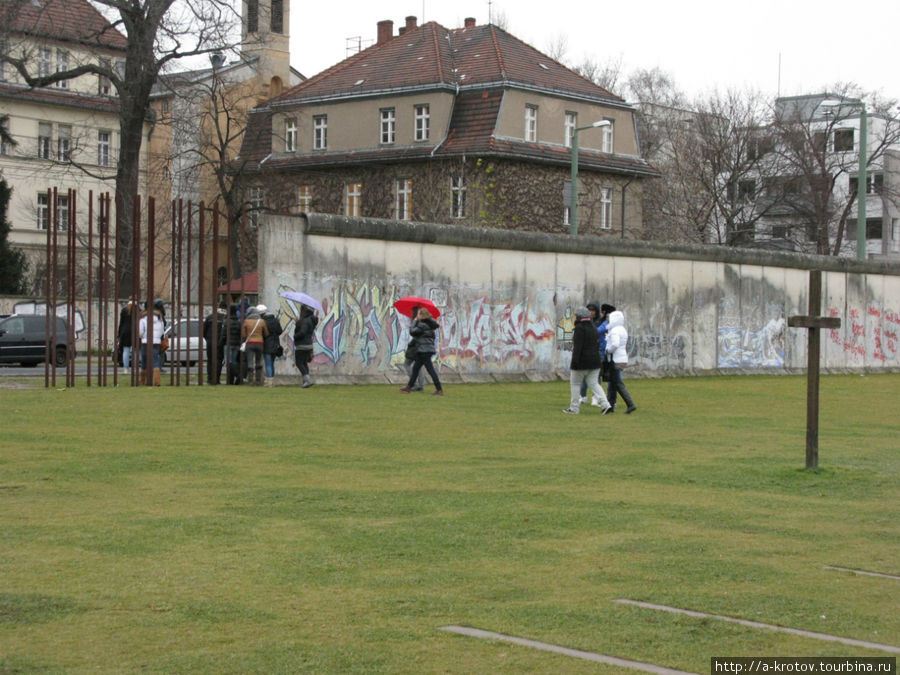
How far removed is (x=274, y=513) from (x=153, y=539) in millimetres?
1344

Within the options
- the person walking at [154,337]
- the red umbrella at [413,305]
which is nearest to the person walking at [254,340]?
the person walking at [154,337]

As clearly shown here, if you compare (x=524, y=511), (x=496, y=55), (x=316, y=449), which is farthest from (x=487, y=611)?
(x=496, y=55)

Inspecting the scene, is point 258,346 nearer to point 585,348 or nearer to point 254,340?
point 254,340

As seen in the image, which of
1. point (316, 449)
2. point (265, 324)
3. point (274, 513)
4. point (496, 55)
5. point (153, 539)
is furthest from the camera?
point (496, 55)

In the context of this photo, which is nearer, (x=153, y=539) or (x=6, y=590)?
(x=6, y=590)

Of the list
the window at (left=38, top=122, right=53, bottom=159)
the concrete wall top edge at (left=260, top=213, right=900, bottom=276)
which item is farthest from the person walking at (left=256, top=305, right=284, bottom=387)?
the window at (left=38, top=122, right=53, bottom=159)

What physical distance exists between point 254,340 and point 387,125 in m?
36.5

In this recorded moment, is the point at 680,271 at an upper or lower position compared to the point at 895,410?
upper

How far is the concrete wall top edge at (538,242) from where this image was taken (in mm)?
25656

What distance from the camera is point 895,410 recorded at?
73.6 ft

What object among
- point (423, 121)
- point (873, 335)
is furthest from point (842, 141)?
point (873, 335)

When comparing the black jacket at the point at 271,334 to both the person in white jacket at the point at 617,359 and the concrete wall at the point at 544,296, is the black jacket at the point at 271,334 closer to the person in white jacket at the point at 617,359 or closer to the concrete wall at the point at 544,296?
the concrete wall at the point at 544,296

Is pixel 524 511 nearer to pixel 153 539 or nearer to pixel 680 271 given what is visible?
pixel 153 539

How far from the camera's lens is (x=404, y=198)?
58.6m
